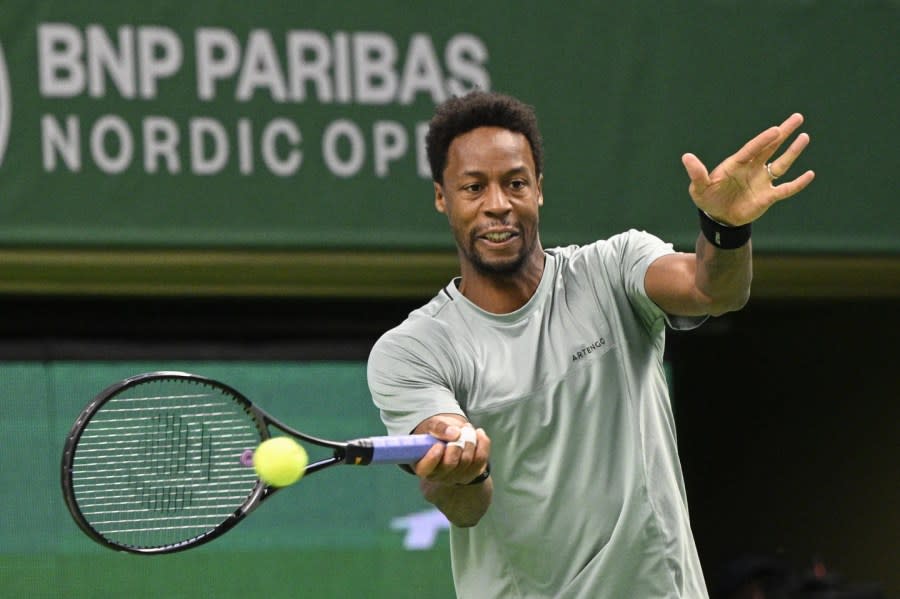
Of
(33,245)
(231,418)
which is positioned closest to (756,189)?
(231,418)

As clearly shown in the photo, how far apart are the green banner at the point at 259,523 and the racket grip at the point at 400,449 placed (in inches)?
95.7

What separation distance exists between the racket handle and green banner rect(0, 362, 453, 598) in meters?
2.41

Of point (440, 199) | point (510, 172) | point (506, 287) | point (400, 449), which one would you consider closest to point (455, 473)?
point (400, 449)

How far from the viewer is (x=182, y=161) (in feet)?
16.1

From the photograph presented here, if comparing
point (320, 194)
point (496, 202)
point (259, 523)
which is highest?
point (320, 194)

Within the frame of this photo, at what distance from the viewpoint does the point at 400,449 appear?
2.76m

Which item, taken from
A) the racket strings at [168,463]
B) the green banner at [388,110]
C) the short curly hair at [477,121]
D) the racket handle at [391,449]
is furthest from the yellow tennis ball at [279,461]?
the green banner at [388,110]

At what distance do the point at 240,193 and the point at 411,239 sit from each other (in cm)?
56

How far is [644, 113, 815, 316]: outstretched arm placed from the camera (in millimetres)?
2820

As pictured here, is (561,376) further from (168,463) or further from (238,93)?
(238,93)

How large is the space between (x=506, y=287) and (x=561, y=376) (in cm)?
24

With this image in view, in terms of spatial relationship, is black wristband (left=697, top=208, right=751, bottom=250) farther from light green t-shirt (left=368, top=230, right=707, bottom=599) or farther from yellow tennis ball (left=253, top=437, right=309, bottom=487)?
yellow tennis ball (left=253, top=437, right=309, bottom=487)

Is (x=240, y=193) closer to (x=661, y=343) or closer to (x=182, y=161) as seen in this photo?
(x=182, y=161)

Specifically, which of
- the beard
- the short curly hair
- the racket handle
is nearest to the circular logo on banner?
the short curly hair
